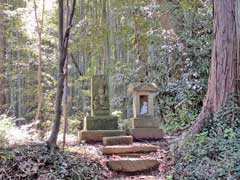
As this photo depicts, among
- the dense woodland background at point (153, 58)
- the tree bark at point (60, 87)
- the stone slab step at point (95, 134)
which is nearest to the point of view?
the tree bark at point (60, 87)

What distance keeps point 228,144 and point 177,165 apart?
62 cm

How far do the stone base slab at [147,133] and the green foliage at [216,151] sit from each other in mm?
1657

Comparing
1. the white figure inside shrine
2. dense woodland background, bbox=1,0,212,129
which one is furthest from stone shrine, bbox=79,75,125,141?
dense woodland background, bbox=1,0,212,129

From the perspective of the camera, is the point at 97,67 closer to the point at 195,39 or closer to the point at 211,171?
the point at 195,39

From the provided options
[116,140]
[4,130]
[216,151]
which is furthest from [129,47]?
[216,151]

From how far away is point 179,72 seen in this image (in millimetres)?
7473

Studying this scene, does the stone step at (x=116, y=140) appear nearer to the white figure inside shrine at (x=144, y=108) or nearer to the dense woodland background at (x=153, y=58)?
the dense woodland background at (x=153, y=58)

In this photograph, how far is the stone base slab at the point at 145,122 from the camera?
6.00 metres

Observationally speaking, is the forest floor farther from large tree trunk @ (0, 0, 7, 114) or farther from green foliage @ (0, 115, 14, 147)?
large tree trunk @ (0, 0, 7, 114)

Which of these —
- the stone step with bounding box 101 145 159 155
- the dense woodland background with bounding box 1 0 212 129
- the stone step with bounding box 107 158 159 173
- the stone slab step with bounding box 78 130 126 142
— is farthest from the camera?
the dense woodland background with bounding box 1 0 212 129

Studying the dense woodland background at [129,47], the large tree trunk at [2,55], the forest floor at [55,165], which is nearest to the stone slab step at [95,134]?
the forest floor at [55,165]

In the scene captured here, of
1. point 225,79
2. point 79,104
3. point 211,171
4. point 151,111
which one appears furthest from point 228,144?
point 79,104

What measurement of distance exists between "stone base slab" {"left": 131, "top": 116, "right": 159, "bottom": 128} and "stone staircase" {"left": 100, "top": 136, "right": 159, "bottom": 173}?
0.63 meters

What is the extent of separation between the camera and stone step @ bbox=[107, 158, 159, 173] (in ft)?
14.3
